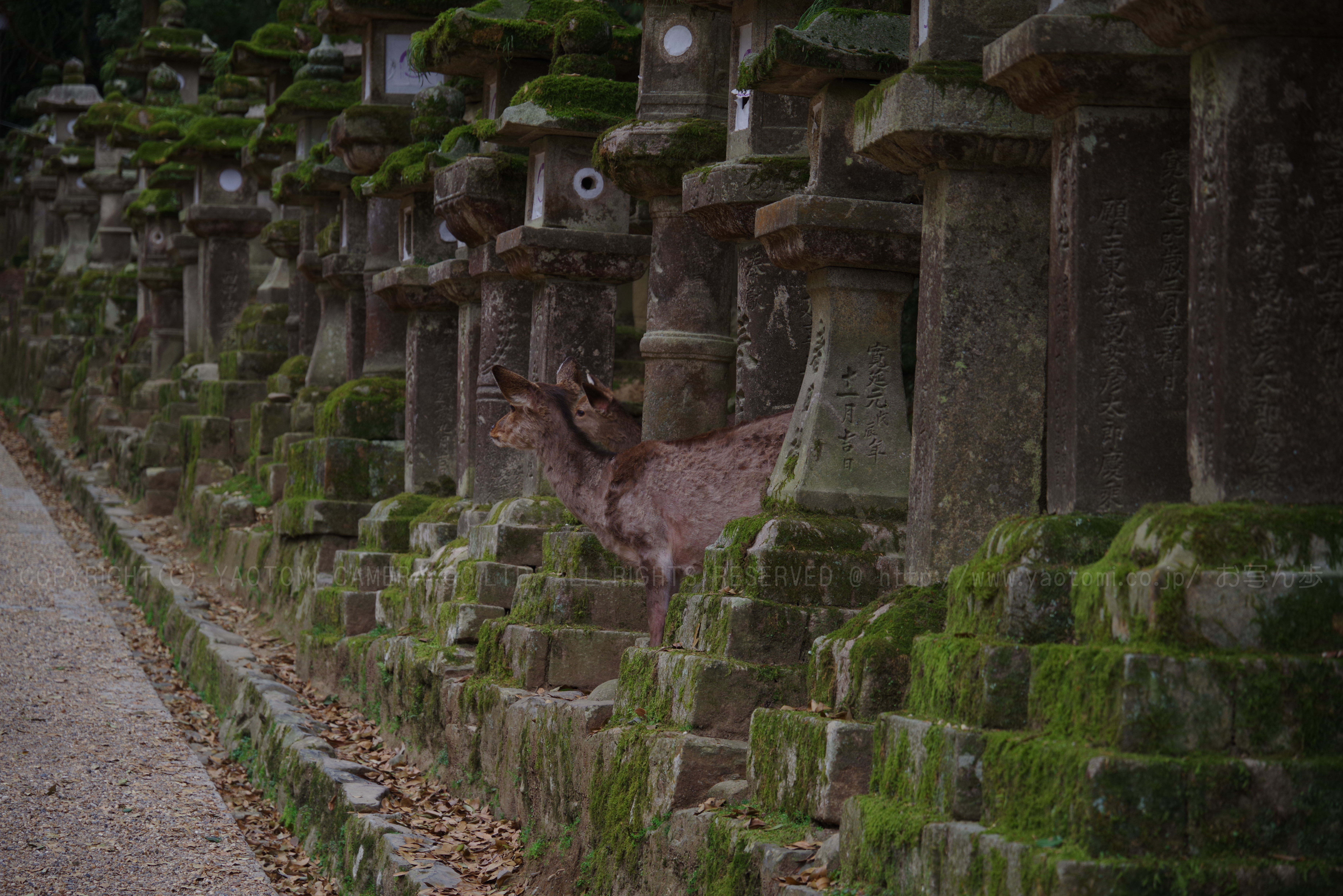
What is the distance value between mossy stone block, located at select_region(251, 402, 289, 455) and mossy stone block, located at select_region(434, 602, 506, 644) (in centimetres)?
809

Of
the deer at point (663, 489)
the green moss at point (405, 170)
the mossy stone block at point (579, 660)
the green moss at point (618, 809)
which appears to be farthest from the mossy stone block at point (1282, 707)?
the green moss at point (405, 170)

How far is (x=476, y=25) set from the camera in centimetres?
1181

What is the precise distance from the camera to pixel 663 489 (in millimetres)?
8578

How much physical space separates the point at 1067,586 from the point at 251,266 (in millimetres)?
19544

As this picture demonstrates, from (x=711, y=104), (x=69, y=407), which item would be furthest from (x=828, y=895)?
(x=69, y=407)

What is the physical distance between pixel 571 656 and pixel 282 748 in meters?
2.96

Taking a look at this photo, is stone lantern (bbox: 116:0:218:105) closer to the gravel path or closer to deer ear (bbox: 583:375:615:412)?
the gravel path

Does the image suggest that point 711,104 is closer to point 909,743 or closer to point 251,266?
point 909,743

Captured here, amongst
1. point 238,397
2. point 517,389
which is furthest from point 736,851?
point 238,397

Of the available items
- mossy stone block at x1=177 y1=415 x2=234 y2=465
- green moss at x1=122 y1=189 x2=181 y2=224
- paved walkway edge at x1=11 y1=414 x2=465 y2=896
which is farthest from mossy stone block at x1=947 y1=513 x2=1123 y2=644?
green moss at x1=122 y1=189 x2=181 y2=224

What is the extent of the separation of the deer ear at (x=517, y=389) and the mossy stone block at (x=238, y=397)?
1132cm

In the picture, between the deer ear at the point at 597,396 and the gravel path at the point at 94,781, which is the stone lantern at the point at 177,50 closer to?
the gravel path at the point at 94,781

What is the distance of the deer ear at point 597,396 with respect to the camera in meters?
9.69

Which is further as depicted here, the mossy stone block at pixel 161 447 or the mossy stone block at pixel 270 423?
the mossy stone block at pixel 161 447
